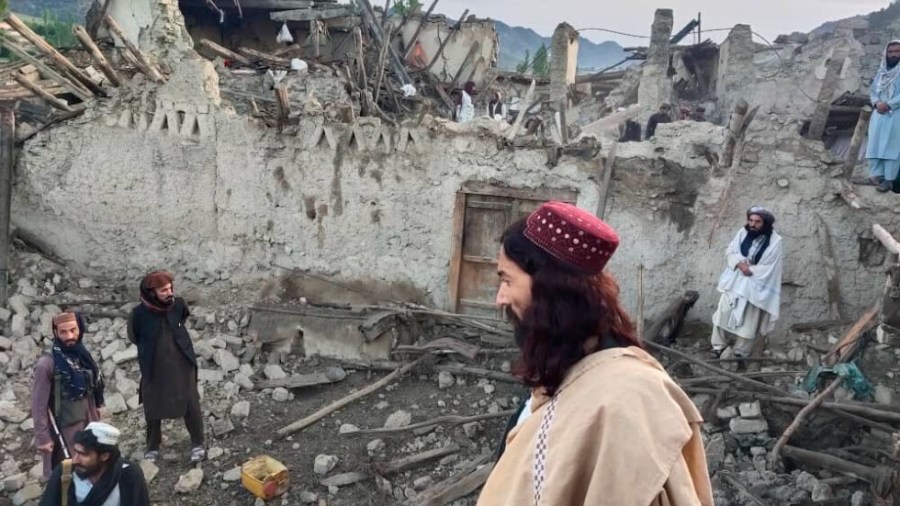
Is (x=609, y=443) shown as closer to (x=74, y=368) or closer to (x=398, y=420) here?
(x=74, y=368)

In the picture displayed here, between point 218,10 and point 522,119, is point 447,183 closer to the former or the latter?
point 522,119

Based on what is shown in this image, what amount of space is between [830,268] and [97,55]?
293 inches

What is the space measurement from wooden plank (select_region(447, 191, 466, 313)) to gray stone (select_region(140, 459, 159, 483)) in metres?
3.20

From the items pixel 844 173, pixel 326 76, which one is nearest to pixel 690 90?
pixel 326 76

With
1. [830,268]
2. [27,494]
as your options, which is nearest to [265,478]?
[27,494]

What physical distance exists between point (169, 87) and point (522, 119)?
3.75 metres

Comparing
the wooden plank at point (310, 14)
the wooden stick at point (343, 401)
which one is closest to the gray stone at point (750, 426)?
the wooden stick at point (343, 401)

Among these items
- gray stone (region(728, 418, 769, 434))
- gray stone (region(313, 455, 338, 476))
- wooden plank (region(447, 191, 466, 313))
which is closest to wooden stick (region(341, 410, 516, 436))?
gray stone (region(313, 455, 338, 476))

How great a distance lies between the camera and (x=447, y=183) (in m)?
6.79

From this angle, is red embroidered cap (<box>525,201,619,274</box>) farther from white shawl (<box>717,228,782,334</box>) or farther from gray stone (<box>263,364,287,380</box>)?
gray stone (<box>263,364,287,380</box>)

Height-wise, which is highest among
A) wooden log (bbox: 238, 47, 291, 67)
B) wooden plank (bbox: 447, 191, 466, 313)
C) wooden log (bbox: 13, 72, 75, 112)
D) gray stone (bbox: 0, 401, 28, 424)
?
wooden log (bbox: 238, 47, 291, 67)

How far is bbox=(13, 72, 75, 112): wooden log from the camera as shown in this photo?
685 cm

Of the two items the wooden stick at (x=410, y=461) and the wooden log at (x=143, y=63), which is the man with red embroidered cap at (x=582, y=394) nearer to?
the wooden stick at (x=410, y=461)

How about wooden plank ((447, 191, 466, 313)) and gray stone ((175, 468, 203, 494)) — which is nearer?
gray stone ((175, 468, 203, 494))
